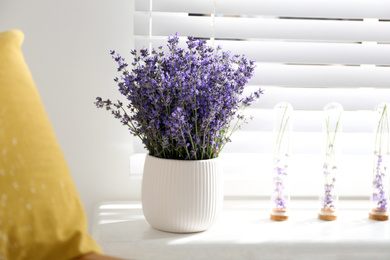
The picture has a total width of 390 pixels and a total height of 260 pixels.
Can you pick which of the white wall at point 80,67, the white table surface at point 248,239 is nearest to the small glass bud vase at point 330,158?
the white table surface at point 248,239

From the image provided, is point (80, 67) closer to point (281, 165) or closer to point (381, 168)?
point (281, 165)

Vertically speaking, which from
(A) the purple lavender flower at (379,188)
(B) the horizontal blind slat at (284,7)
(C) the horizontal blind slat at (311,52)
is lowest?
(A) the purple lavender flower at (379,188)

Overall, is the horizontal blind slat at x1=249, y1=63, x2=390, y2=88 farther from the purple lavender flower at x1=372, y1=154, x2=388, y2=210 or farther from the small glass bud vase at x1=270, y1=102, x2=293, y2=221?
Answer: the purple lavender flower at x1=372, y1=154, x2=388, y2=210

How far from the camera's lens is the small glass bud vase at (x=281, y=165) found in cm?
161

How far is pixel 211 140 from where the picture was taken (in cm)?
142

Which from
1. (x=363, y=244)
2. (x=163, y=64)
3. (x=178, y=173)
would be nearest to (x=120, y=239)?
(x=178, y=173)

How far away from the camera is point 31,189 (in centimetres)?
92

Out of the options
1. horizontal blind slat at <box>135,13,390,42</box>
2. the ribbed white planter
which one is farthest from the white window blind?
the ribbed white planter

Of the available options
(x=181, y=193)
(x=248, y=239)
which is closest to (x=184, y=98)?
(x=181, y=193)

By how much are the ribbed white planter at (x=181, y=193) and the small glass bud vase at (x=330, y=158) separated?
369 mm

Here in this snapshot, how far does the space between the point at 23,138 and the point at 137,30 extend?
2.56 feet

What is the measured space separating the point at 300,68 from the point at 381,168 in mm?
404

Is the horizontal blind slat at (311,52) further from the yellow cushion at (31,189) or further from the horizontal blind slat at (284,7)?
the yellow cushion at (31,189)

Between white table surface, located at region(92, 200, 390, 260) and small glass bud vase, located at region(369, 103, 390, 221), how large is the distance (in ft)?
0.13
